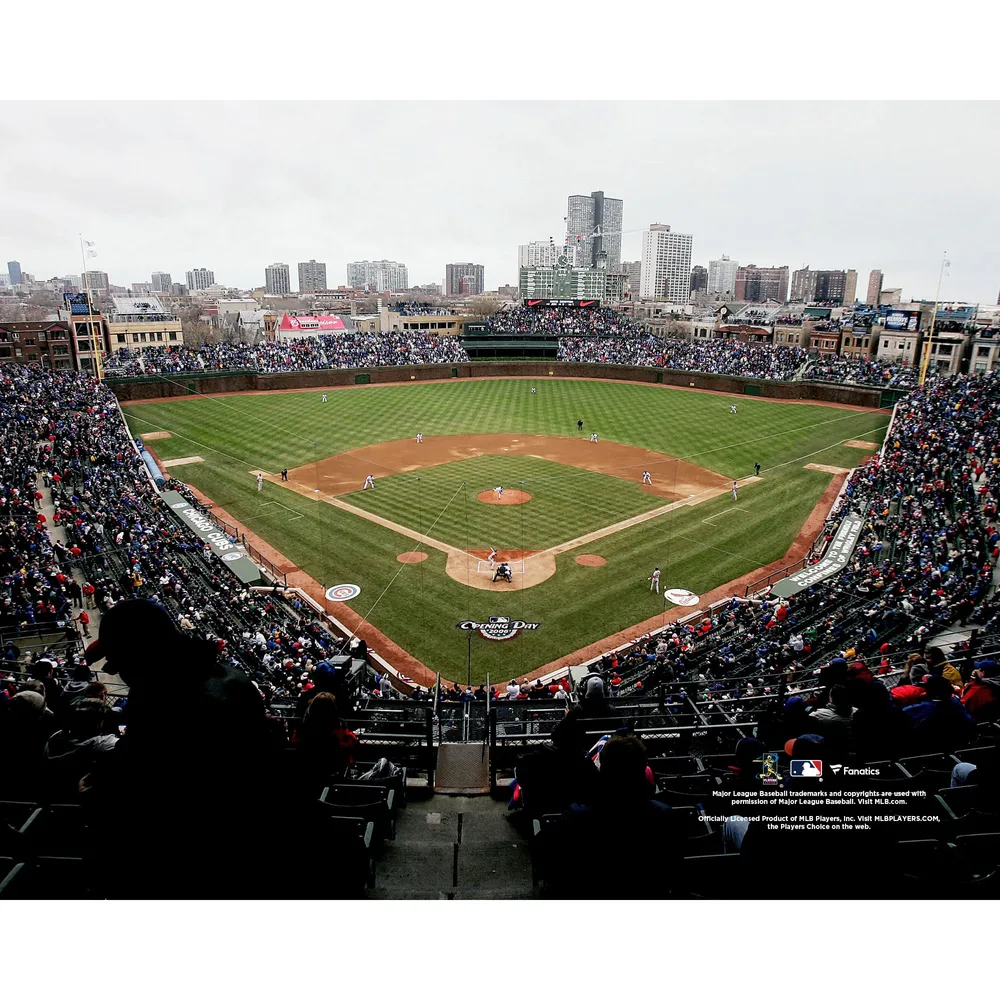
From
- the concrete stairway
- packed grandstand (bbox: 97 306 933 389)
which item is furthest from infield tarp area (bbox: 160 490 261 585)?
packed grandstand (bbox: 97 306 933 389)

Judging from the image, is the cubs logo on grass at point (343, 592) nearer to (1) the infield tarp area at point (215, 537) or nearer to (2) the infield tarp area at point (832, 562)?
(1) the infield tarp area at point (215, 537)

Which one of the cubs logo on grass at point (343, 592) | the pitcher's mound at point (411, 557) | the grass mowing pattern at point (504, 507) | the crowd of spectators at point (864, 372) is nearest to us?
the cubs logo on grass at point (343, 592)

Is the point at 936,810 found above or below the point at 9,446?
above

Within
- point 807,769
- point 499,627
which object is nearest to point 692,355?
point 499,627

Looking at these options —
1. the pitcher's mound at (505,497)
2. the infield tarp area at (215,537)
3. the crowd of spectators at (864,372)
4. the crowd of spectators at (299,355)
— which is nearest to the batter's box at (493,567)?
the pitcher's mound at (505,497)

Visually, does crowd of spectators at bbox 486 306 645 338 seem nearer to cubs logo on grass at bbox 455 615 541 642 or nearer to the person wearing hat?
cubs logo on grass at bbox 455 615 541 642

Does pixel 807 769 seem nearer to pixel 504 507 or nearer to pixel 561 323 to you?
pixel 504 507

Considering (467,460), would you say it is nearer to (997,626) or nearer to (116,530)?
(116,530)

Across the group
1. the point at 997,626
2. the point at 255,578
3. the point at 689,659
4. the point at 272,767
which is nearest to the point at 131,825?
the point at 272,767
